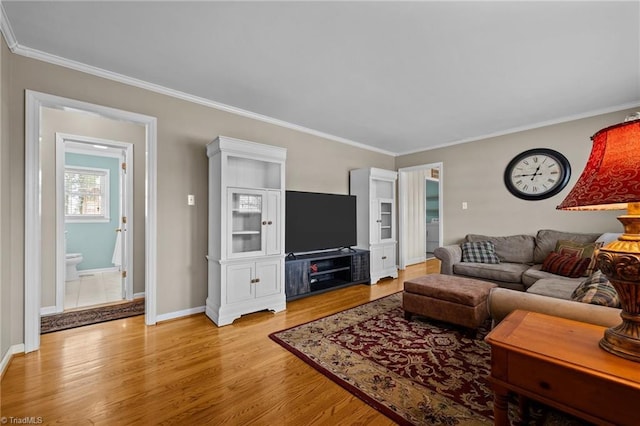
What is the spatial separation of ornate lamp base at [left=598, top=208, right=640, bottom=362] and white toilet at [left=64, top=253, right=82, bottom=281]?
623cm

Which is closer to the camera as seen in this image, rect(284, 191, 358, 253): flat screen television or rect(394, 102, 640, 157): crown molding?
rect(394, 102, 640, 157): crown molding

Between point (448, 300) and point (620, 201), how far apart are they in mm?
1986

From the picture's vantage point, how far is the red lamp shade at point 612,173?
854 mm

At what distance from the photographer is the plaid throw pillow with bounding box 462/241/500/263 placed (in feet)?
12.8

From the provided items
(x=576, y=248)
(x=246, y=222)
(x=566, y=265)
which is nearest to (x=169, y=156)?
(x=246, y=222)

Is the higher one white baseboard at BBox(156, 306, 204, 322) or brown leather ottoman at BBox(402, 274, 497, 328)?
brown leather ottoman at BBox(402, 274, 497, 328)

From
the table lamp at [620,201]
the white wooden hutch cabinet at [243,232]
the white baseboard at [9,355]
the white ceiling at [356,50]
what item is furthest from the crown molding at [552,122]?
the white baseboard at [9,355]

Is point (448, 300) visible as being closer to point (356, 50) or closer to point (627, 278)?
point (627, 278)

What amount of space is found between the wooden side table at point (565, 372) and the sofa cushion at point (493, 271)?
2.39m

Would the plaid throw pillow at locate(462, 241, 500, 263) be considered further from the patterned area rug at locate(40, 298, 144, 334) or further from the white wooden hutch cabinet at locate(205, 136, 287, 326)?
the patterned area rug at locate(40, 298, 144, 334)

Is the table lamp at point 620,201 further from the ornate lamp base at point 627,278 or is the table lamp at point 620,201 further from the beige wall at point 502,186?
the beige wall at point 502,186

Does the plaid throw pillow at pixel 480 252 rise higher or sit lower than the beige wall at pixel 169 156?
lower

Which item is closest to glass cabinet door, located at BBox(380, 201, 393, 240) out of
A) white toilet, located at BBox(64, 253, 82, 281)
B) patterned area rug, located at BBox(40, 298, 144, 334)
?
patterned area rug, located at BBox(40, 298, 144, 334)

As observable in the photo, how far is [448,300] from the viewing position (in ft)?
8.59
